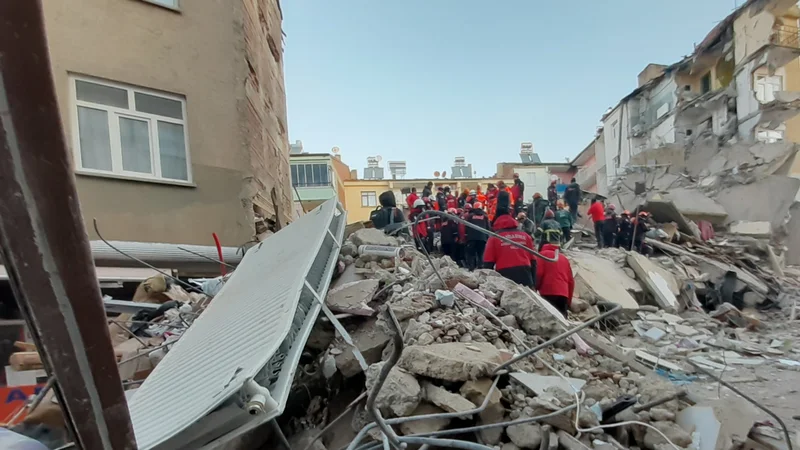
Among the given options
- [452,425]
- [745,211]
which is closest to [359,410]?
[452,425]

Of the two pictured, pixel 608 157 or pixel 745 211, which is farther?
pixel 608 157

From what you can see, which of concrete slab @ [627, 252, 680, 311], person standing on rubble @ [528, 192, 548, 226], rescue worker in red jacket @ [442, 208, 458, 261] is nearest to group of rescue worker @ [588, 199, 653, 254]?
person standing on rubble @ [528, 192, 548, 226]

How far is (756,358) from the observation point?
4441 millimetres

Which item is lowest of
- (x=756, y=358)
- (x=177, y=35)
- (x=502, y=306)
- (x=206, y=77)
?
(x=756, y=358)

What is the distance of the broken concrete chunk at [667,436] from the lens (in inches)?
78.2

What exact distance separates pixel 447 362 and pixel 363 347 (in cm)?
73

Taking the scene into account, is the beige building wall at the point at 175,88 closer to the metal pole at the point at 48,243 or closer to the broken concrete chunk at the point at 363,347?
the broken concrete chunk at the point at 363,347

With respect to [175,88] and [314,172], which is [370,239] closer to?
[175,88]

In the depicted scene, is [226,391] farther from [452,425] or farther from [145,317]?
[145,317]

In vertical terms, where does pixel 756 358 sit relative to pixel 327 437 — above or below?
below

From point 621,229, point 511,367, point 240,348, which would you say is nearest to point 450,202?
point 621,229

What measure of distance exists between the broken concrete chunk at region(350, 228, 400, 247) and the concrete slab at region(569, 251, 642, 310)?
304cm

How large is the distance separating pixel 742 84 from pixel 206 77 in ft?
75.4

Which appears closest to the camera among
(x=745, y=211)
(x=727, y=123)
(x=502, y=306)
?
(x=502, y=306)
